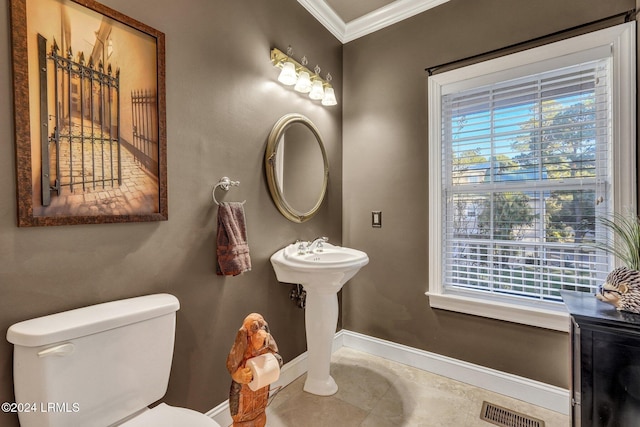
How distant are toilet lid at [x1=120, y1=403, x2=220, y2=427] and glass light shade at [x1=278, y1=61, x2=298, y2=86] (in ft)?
5.74

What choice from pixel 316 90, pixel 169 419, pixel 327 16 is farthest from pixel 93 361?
pixel 327 16

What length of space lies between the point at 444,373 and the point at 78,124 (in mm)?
2465

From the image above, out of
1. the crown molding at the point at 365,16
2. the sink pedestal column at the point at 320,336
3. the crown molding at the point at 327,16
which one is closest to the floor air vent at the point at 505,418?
the sink pedestal column at the point at 320,336

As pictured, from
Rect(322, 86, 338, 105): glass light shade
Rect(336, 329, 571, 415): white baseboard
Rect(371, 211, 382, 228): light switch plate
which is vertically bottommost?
Rect(336, 329, 571, 415): white baseboard

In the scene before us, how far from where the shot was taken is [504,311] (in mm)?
1872

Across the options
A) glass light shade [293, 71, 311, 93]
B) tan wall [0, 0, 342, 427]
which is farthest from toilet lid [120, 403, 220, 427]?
glass light shade [293, 71, 311, 93]

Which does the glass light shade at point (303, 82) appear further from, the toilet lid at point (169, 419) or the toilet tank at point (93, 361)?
the toilet lid at point (169, 419)

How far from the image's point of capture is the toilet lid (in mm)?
1034

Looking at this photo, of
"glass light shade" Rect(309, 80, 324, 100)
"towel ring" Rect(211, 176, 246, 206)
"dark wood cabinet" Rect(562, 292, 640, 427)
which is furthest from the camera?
"glass light shade" Rect(309, 80, 324, 100)

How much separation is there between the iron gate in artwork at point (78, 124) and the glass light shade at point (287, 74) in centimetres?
92

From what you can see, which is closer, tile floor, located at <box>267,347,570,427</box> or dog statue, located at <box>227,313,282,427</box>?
dog statue, located at <box>227,313,282,427</box>

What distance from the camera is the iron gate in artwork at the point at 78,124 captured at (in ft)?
3.37

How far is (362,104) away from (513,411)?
229 cm

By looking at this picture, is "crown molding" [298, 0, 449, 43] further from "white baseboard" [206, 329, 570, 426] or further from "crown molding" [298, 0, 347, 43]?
"white baseboard" [206, 329, 570, 426]
